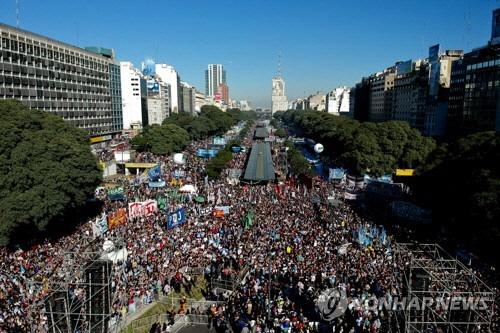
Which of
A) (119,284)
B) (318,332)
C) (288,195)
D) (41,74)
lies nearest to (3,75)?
(41,74)

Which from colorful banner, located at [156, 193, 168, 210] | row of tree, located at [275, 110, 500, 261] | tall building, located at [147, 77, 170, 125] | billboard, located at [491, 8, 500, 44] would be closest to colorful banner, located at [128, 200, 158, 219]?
colorful banner, located at [156, 193, 168, 210]

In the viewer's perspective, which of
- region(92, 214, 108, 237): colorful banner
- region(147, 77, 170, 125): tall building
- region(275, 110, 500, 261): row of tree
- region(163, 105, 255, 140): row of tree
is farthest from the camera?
region(147, 77, 170, 125): tall building

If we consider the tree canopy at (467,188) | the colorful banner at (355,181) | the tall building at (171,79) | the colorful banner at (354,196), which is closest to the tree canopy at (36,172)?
the colorful banner at (354,196)

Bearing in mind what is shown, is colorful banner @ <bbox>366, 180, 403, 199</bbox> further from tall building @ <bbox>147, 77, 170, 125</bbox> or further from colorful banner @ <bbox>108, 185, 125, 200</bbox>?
tall building @ <bbox>147, 77, 170, 125</bbox>

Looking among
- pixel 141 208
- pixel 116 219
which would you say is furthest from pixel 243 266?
pixel 141 208

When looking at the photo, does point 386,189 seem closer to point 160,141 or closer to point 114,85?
point 160,141
